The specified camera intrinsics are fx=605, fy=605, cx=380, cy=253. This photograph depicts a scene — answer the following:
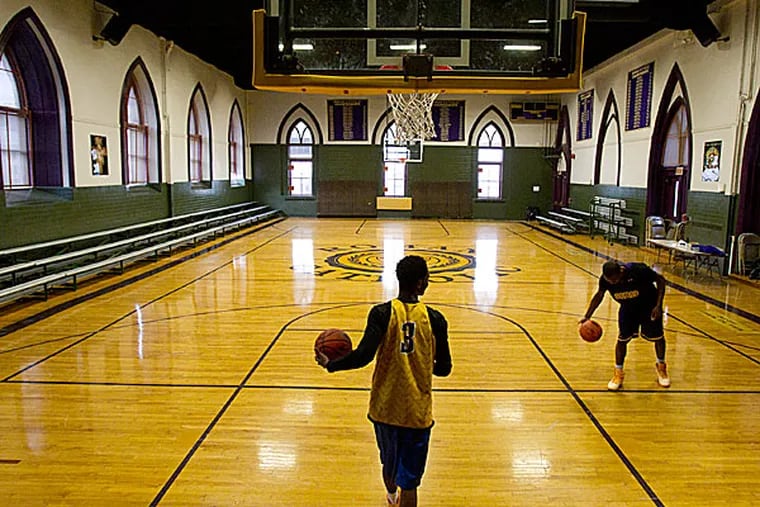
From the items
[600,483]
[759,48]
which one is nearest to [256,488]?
[600,483]

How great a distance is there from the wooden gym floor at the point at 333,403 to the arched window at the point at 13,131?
2.20 meters

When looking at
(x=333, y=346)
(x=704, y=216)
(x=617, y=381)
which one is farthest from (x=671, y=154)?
(x=333, y=346)

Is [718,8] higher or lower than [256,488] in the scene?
higher

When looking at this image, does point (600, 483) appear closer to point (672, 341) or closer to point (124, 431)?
point (124, 431)

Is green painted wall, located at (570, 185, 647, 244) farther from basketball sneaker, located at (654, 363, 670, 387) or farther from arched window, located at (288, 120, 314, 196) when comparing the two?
basketball sneaker, located at (654, 363, 670, 387)

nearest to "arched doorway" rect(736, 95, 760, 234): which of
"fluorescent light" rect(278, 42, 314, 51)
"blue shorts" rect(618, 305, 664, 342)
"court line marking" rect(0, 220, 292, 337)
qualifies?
"blue shorts" rect(618, 305, 664, 342)

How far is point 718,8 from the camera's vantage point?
11.0 meters

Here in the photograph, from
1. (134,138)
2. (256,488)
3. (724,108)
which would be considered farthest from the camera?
(134,138)

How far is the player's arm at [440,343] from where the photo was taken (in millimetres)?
2713

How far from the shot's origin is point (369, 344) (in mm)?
2600

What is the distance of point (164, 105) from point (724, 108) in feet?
37.8

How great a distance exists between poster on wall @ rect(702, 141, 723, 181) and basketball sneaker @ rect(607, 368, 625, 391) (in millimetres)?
7556

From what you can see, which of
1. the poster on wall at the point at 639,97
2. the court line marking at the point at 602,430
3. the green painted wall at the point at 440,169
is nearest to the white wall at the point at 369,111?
the green painted wall at the point at 440,169

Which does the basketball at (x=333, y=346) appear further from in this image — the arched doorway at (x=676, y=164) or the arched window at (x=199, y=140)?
the arched window at (x=199, y=140)
